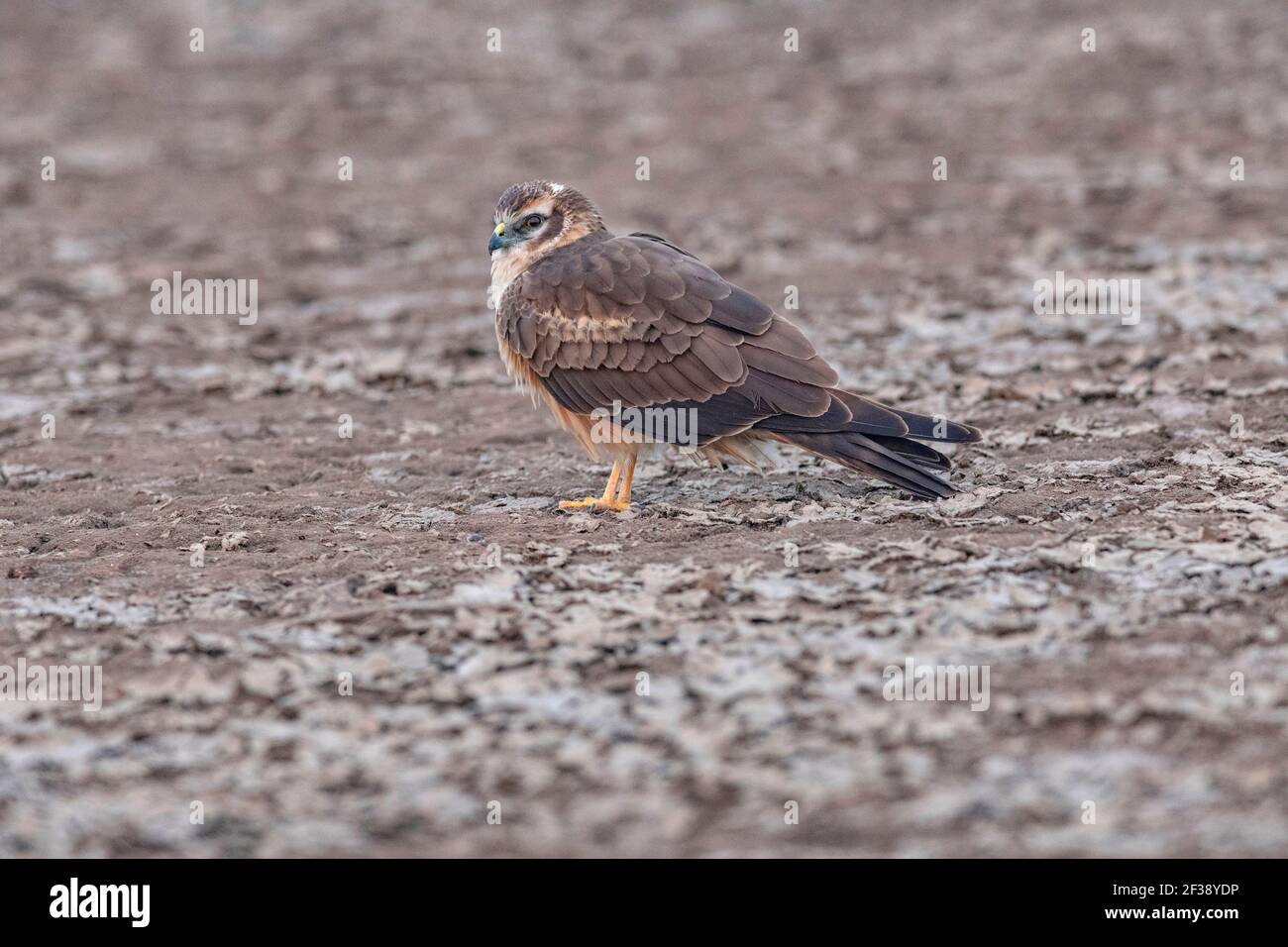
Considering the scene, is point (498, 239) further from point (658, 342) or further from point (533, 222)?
point (658, 342)

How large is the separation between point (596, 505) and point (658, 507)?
375mm

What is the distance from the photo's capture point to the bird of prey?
8305 mm

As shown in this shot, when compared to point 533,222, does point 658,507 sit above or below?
below

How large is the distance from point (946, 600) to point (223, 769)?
3.41 meters

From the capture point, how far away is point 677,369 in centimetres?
861

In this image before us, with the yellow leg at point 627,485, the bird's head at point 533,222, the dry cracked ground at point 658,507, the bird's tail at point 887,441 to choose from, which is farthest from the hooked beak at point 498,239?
the bird's tail at point 887,441

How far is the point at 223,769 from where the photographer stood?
605 cm

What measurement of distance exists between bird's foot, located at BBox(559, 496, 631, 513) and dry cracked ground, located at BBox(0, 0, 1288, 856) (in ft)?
0.61

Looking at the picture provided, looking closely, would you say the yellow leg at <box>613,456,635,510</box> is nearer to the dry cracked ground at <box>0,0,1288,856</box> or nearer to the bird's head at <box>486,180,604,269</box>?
the dry cracked ground at <box>0,0,1288,856</box>

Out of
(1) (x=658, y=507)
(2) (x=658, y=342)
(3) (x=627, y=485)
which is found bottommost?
(1) (x=658, y=507)

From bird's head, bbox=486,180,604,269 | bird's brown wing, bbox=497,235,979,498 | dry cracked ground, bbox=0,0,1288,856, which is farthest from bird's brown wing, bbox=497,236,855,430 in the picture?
dry cracked ground, bbox=0,0,1288,856

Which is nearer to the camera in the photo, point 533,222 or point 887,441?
point 887,441

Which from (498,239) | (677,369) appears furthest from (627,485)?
(498,239)
